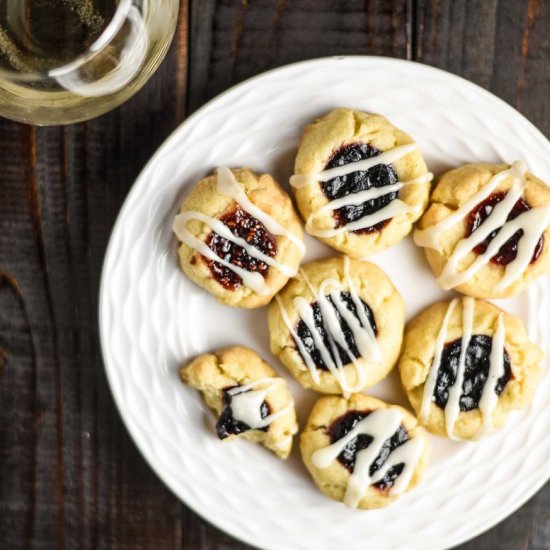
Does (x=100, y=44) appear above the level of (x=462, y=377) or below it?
above

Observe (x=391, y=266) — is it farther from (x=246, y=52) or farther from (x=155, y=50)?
(x=155, y=50)

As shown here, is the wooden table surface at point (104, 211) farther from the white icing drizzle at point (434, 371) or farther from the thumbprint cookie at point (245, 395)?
the white icing drizzle at point (434, 371)

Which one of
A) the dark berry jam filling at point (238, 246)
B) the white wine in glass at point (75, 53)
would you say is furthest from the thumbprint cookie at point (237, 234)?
the white wine in glass at point (75, 53)

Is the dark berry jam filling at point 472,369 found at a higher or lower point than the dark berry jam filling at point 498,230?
lower

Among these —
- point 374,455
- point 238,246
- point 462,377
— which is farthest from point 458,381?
point 238,246

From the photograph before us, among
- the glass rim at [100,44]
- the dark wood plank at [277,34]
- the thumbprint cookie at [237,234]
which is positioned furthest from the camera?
the dark wood plank at [277,34]

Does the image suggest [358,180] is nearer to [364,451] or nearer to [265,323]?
[265,323]
